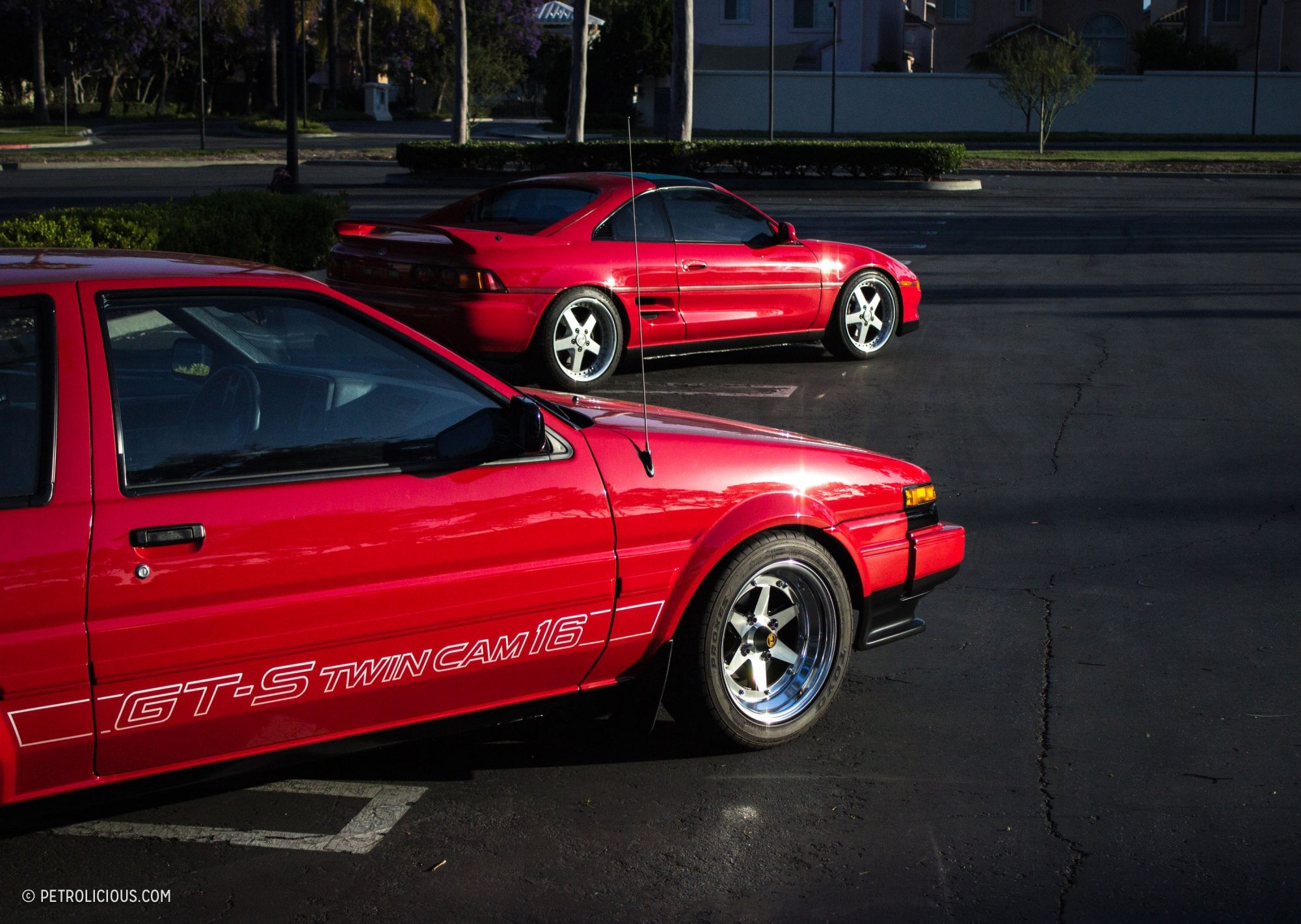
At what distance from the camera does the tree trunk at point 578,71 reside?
36219 mm

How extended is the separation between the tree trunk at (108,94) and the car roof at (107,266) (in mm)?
75467

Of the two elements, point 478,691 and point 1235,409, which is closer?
point 478,691

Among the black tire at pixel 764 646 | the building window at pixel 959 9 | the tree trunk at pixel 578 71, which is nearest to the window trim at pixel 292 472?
the black tire at pixel 764 646

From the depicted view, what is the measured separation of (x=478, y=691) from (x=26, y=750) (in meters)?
1.20

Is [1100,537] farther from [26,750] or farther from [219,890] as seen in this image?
[26,750]

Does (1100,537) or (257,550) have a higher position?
(257,550)

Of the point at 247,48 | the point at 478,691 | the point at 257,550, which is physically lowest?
the point at 478,691

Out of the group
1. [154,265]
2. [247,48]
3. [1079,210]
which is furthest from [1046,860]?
[247,48]

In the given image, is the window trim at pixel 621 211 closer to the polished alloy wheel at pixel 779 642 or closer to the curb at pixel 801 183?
the polished alloy wheel at pixel 779 642

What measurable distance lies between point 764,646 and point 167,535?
1960 mm

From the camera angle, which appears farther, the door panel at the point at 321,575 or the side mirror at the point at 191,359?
the side mirror at the point at 191,359

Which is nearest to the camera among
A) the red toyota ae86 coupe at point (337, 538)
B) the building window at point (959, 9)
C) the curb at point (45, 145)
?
the red toyota ae86 coupe at point (337, 538)

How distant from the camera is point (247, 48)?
252 ft

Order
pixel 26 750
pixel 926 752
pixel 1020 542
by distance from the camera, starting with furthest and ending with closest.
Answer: pixel 1020 542, pixel 926 752, pixel 26 750
